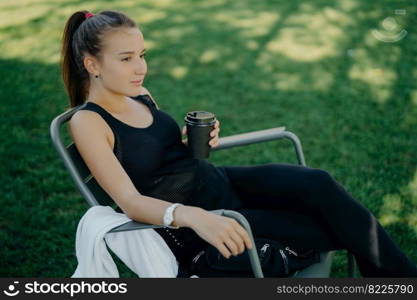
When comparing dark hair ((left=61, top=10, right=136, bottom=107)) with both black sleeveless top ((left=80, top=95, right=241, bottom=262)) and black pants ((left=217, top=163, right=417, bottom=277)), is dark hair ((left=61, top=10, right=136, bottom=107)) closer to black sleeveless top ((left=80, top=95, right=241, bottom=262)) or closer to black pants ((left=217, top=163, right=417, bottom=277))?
black sleeveless top ((left=80, top=95, right=241, bottom=262))

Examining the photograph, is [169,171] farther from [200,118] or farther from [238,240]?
[238,240]

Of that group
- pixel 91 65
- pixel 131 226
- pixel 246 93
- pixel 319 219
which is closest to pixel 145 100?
pixel 91 65

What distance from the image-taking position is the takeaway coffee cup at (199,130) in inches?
77.6

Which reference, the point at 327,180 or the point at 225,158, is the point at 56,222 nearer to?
the point at 225,158

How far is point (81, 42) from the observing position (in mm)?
2082

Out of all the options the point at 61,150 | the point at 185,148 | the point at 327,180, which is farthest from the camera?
the point at 185,148

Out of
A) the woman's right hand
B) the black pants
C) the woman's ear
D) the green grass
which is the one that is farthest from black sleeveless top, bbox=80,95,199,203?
the green grass

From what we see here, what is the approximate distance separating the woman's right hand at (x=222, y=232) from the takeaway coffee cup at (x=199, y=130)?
0.39m

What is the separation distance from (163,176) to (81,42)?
0.58 meters

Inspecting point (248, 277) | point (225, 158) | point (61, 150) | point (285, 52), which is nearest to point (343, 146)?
point (225, 158)

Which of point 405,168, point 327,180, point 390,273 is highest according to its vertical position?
point 327,180

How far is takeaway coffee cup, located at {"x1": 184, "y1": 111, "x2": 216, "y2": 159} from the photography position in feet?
6.47

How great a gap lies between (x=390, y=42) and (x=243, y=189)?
14.4 feet

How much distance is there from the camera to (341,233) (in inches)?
78.4
